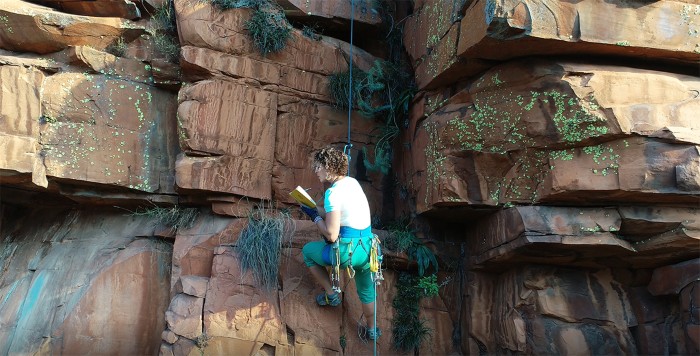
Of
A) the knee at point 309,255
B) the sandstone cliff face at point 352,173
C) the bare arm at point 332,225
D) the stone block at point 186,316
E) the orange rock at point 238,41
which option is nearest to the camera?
the bare arm at point 332,225

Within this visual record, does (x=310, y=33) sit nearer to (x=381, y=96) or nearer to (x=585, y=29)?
(x=381, y=96)

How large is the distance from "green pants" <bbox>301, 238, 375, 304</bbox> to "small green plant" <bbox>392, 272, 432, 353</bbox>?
67 cm

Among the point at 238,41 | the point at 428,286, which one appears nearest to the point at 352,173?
the point at 428,286

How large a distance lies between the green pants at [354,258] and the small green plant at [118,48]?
122 inches

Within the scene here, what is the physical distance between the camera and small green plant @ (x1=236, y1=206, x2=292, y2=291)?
20.5 feet

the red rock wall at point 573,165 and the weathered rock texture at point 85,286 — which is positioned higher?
the red rock wall at point 573,165

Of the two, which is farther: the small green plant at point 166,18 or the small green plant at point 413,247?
the small green plant at point 166,18

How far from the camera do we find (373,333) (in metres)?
6.21

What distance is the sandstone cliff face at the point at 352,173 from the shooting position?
5676 millimetres

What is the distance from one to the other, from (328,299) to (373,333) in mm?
546

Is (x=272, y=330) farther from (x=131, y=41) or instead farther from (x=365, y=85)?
(x=131, y=41)

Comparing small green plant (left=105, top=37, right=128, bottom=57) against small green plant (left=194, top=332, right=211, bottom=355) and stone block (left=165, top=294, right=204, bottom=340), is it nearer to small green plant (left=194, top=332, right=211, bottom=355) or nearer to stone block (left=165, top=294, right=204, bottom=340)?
stone block (left=165, top=294, right=204, bottom=340)

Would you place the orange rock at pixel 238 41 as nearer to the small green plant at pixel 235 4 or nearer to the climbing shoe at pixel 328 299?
the small green plant at pixel 235 4

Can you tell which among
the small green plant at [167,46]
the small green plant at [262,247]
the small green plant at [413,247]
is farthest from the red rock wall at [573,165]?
the small green plant at [167,46]
